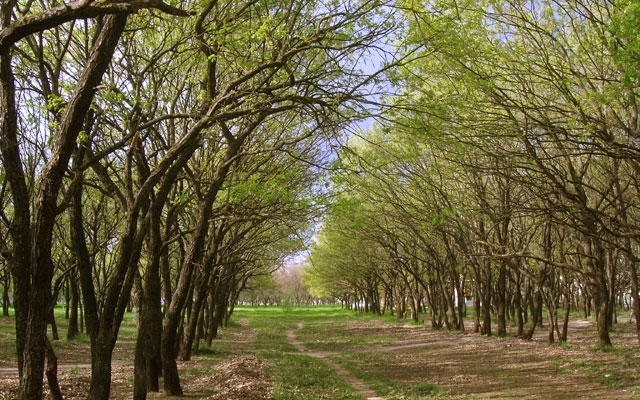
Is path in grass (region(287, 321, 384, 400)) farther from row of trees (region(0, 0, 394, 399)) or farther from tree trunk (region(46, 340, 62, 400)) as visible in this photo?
tree trunk (region(46, 340, 62, 400))

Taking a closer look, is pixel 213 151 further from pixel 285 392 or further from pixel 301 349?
pixel 301 349

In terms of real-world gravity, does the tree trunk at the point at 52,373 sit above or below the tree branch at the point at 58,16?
below

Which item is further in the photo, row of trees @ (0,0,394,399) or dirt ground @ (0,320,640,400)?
Result: dirt ground @ (0,320,640,400)

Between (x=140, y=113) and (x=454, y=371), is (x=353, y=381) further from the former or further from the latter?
(x=140, y=113)

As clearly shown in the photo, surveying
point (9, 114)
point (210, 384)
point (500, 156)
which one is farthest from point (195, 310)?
point (9, 114)

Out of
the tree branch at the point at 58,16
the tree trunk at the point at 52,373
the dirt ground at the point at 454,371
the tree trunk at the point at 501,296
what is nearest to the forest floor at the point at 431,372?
the dirt ground at the point at 454,371

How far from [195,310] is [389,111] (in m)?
11.9

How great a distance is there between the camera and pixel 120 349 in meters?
25.2

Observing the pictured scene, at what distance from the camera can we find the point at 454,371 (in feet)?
54.6

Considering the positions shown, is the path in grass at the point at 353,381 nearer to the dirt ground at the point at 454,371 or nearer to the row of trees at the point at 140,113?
the dirt ground at the point at 454,371

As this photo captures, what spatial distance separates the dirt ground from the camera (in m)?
12.1

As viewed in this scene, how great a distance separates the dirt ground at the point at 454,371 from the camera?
12.1m

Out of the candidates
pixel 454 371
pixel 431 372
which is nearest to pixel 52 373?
pixel 431 372

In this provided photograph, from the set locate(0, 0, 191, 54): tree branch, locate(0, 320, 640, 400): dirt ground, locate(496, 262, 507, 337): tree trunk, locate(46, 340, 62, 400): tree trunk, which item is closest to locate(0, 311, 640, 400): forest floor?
locate(0, 320, 640, 400): dirt ground
